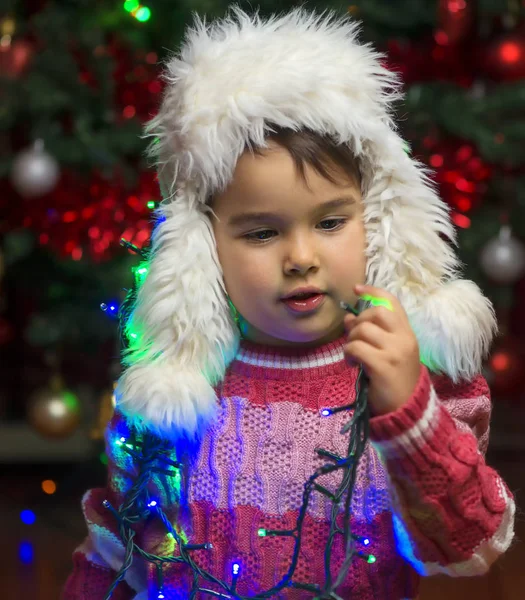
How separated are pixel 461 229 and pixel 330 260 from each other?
45.2 inches

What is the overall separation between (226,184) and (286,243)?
0.09 metres

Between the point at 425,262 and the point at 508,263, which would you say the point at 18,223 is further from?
the point at 425,262

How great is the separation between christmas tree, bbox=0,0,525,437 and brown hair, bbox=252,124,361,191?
93 centimetres

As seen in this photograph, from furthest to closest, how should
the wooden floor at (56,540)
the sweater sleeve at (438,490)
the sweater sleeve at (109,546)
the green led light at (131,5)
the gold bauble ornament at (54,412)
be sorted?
the gold bauble ornament at (54,412) → the wooden floor at (56,540) → the green led light at (131,5) → the sweater sleeve at (109,546) → the sweater sleeve at (438,490)

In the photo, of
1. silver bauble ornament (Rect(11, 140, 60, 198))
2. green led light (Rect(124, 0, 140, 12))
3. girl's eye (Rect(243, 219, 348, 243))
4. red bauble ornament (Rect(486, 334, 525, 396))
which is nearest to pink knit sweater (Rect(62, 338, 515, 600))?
girl's eye (Rect(243, 219, 348, 243))

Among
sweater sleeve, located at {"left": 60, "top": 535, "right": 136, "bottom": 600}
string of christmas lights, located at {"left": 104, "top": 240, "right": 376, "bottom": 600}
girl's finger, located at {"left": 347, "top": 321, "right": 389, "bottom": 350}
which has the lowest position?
sweater sleeve, located at {"left": 60, "top": 535, "right": 136, "bottom": 600}

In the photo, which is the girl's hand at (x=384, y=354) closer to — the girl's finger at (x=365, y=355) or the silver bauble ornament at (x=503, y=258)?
the girl's finger at (x=365, y=355)

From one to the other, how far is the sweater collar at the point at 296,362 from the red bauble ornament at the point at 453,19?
119 cm

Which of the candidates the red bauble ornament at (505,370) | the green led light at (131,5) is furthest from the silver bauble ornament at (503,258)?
the green led light at (131,5)

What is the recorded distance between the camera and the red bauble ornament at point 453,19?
1898 mm

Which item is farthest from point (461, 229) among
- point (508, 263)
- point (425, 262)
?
point (425, 262)

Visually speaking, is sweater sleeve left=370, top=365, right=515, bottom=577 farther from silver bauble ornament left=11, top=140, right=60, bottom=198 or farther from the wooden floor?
silver bauble ornament left=11, top=140, right=60, bottom=198

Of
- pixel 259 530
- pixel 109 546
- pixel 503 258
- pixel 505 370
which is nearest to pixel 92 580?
pixel 109 546

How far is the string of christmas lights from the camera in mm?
783
